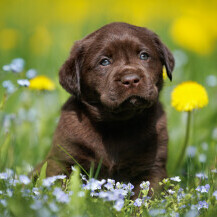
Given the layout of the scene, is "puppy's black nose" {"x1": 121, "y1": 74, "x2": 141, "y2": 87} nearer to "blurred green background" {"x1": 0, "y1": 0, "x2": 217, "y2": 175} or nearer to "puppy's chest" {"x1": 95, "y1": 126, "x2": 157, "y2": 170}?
"puppy's chest" {"x1": 95, "y1": 126, "x2": 157, "y2": 170}

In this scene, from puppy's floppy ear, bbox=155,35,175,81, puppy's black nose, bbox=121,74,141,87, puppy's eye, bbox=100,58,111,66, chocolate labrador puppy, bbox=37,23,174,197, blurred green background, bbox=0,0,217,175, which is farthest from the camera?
blurred green background, bbox=0,0,217,175

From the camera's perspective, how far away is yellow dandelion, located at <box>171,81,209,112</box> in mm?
3414

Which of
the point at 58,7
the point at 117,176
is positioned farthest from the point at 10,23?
the point at 117,176

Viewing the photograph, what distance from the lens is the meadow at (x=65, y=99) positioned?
2266 mm

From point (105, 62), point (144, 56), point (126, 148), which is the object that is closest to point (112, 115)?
point (126, 148)

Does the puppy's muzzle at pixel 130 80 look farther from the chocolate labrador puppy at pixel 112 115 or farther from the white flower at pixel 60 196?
the white flower at pixel 60 196

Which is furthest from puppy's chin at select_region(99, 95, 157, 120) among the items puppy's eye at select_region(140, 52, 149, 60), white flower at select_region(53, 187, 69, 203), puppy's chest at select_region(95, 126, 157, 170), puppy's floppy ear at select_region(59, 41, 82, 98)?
white flower at select_region(53, 187, 69, 203)

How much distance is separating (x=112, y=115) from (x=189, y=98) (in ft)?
2.12

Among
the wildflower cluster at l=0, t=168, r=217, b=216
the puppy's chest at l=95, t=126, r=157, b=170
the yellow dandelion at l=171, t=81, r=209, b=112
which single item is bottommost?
the wildflower cluster at l=0, t=168, r=217, b=216

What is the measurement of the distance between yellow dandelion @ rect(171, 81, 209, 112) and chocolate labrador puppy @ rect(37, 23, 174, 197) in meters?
Answer: 0.21

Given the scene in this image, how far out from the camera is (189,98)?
3.43m

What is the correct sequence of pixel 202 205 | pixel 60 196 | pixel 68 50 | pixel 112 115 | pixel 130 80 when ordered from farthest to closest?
pixel 68 50 < pixel 112 115 < pixel 130 80 < pixel 202 205 < pixel 60 196

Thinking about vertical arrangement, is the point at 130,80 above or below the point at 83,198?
above

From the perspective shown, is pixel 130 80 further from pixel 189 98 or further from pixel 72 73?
pixel 189 98
